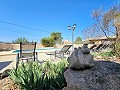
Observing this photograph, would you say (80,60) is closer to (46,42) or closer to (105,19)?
(105,19)

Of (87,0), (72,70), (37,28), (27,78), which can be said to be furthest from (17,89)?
(37,28)

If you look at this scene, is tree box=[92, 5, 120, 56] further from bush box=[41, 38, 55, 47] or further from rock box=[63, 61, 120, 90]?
rock box=[63, 61, 120, 90]

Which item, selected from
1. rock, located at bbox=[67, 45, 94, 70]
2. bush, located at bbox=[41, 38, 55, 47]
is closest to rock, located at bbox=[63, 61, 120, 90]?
rock, located at bbox=[67, 45, 94, 70]

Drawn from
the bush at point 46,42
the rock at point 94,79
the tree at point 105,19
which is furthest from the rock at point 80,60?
the bush at point 46,42

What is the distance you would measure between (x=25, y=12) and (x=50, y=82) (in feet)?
84.5

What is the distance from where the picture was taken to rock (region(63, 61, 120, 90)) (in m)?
2.02

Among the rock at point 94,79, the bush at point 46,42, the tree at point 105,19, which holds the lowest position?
the rock at point 94,79

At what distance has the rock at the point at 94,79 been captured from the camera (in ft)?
6.63

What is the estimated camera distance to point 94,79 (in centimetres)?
209

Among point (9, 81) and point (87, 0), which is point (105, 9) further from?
point (9, 81)

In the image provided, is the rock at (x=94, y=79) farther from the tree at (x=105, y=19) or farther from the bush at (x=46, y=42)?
the bush at (x=46, y=42)

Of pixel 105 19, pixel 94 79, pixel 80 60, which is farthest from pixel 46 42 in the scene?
pixel 94 79

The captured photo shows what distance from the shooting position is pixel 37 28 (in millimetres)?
30953

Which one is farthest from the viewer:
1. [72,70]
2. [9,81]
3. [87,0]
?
[87,0]
